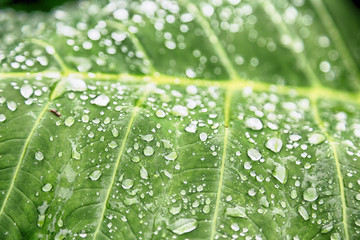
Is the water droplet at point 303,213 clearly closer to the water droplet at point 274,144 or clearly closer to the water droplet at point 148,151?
the water droplet at point 274,144

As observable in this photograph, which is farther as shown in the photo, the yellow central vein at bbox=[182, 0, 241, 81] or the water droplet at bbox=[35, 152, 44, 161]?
the yellow central vein at bbox=[182, 0, 241, 81]

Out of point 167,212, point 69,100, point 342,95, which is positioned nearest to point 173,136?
point 167,212

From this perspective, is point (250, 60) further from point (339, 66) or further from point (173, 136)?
point (173, 136)

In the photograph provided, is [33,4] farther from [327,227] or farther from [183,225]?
→ [327,227]

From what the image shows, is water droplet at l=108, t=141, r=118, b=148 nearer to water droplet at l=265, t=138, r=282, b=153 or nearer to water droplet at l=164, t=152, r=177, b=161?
water droplet at l=164, t=152, r=177, b=161

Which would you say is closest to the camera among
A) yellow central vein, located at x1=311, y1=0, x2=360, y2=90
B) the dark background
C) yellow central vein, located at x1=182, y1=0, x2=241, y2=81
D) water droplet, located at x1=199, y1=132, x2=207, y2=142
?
water droplet, located at x1=199, y1=132, x2=207, y2=142

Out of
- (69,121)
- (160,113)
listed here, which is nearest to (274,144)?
(160,113)

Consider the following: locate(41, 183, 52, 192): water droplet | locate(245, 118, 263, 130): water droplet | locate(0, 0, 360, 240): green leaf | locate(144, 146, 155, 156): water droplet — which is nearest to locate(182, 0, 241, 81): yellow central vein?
locate(0, 0, 360, 240): green leaf

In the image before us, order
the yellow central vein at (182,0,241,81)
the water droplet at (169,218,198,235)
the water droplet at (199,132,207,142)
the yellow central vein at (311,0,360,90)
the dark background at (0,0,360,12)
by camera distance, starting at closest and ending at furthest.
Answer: the water droplet at (169,218,198,235) → the water droplet at (199,132,207,142) → the yellow central vein at (182,0,241,81) → the yellow central vein at (311,0,360,90) → the dark background at (0,0,360,12)

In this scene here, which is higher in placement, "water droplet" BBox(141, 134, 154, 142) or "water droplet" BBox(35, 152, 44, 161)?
"water droplet" BBox(141, 134, 154, 142)
